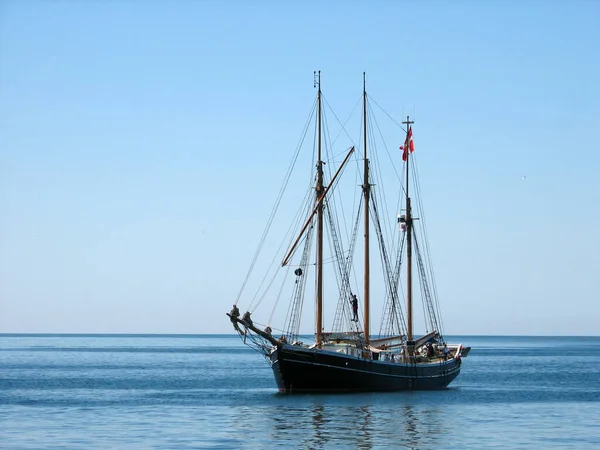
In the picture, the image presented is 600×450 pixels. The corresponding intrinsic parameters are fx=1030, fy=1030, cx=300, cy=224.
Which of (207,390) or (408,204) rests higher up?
(408,204)

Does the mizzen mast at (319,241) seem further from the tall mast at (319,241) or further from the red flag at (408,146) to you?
the red flag at (408,146)

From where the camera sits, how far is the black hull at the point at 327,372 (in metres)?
84.8

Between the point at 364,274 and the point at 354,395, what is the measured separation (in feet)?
48.6

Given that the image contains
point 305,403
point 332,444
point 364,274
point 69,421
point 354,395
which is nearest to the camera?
point 332,444

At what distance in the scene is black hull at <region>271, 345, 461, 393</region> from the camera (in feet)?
278

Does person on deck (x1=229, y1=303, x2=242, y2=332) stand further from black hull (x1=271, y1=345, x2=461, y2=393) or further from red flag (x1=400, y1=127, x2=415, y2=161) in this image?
red flag (x1=400, y1=127, x2=415, y2=161)

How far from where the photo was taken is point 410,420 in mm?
70812

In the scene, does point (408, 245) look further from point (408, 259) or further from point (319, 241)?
point (319, 241)

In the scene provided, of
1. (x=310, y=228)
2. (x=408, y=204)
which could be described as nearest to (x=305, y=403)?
(x=310, y=228)

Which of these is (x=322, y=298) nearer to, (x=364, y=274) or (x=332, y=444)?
(x=364, y=274)

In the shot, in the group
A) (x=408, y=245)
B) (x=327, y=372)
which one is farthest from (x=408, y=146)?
(x=327, y=372)

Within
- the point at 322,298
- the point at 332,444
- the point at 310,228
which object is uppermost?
the point at 310,228

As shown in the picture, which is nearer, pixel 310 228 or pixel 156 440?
pixel 156 440

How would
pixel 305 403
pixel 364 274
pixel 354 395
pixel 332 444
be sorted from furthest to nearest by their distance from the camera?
pixel 364 274 → pixel 354 395 → pixel 305 403 → pixel 332 444
